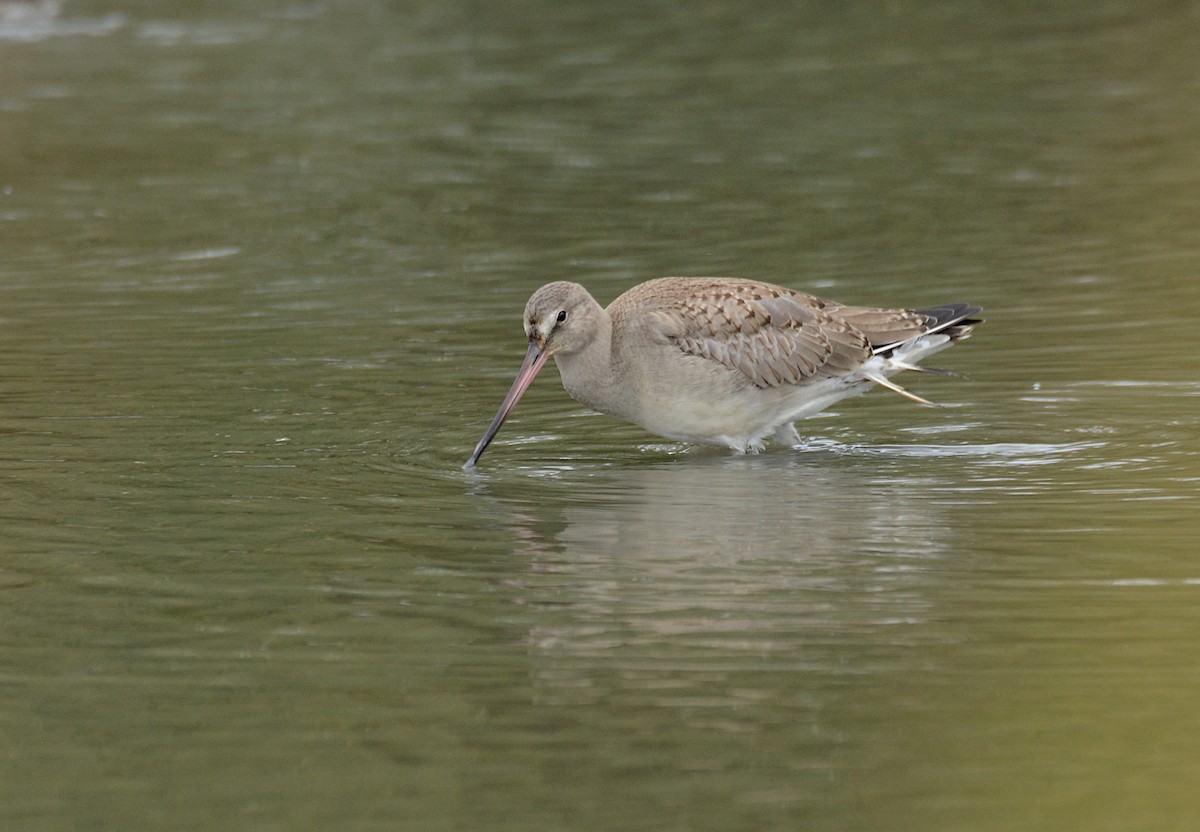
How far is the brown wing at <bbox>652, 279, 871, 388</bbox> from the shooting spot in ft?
33.5

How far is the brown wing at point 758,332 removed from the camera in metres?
10.2

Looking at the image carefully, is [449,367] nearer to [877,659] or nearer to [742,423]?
[742,423]

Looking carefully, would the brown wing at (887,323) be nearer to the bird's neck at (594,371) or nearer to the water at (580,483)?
the water at (580,483)

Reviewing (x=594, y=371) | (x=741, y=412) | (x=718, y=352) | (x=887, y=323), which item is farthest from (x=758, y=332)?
(x=594, y=371)

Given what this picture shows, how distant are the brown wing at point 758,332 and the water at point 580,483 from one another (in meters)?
0.46

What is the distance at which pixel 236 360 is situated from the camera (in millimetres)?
12102

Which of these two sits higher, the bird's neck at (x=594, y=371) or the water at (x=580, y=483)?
the bird's neck at (x=594, y=371)

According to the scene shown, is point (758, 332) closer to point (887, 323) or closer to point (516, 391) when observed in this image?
point (887, 323)

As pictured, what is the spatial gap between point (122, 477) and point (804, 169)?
370 inches

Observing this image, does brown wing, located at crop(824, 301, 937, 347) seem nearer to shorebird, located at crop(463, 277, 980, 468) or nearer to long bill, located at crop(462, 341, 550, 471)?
shorebird, located at crop(463, 277, 980, 468)

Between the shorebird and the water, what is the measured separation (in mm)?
287

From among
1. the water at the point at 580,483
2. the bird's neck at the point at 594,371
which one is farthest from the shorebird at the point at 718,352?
the water at the point at 580,483

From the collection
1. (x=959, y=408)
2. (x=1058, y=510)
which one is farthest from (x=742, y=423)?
(x=1058, y=510)

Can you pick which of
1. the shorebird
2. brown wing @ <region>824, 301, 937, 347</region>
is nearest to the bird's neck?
the shorebird
